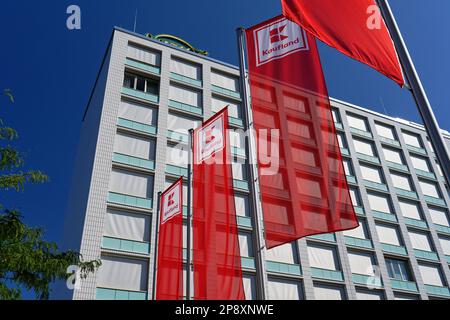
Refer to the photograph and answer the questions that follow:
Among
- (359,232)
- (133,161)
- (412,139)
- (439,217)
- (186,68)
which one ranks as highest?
(186,68)

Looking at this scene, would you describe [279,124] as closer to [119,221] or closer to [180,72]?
[119,221]

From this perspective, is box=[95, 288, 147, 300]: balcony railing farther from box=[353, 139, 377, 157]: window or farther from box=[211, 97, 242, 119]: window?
box=[353, 139, 377, 157]: window

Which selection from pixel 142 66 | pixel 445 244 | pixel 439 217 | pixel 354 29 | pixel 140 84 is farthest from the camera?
pixel 439 217

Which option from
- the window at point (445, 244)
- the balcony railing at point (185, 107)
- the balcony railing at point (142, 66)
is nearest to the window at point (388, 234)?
the window at point (445, 244)

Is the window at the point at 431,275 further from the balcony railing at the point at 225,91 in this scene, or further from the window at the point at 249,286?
the balcony railing at the point at 225,91

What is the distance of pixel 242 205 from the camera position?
33.7 m

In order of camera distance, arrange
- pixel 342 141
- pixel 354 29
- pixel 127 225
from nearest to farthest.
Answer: pixel 354 29, pixel 127 225, pixel 342 141

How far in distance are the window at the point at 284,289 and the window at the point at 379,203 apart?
1292 cm

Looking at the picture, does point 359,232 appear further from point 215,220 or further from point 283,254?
point 215,220

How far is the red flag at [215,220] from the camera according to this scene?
1121cm

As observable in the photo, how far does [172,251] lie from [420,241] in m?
33.1

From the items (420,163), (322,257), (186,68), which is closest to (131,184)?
(186,68)

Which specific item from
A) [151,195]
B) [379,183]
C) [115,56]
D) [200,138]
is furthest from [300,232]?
[379,183]

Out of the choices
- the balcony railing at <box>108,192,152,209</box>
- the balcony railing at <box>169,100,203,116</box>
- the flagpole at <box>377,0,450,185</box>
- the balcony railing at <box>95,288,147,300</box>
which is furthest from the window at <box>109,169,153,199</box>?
the flagpole at <box>377,0,450,185</box>
